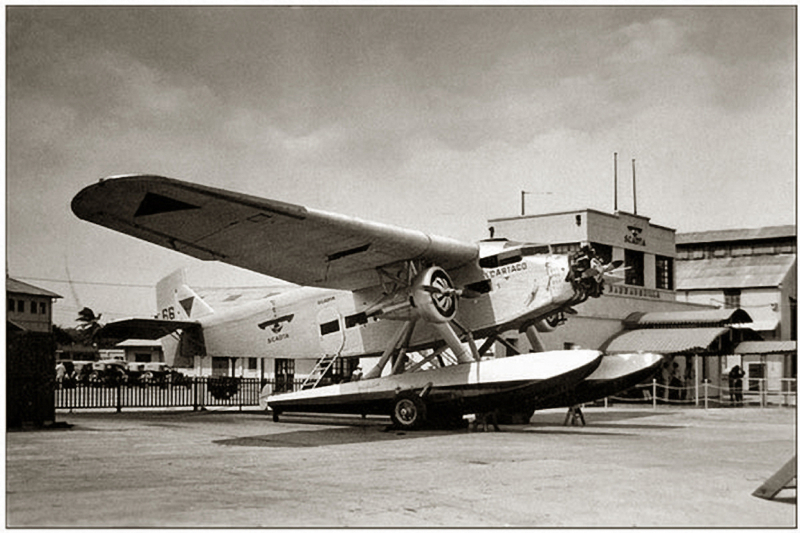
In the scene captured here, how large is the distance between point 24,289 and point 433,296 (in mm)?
6743

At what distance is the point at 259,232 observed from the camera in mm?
14672

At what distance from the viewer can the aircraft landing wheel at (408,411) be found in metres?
16.4

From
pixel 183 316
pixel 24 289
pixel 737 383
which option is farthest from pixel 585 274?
pixel 737 383

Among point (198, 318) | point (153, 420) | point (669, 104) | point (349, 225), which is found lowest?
point (153, 420)

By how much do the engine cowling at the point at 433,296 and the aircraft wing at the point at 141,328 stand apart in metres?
7.19

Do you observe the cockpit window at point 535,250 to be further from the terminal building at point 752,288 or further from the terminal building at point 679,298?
the terminal building at point 752,288

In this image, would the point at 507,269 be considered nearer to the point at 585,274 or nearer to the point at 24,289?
Answer: the point at 585,274

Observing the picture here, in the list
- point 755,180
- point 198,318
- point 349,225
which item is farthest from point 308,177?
point 198,318

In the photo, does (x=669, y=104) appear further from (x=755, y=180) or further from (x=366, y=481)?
(x=366, y=481)

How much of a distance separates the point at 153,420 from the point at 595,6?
41.2ft

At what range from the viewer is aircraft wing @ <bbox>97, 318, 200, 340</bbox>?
1956 cm

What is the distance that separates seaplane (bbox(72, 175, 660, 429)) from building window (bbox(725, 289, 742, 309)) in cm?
1718

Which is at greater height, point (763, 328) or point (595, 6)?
point (595, 6)

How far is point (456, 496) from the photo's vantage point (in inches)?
343
